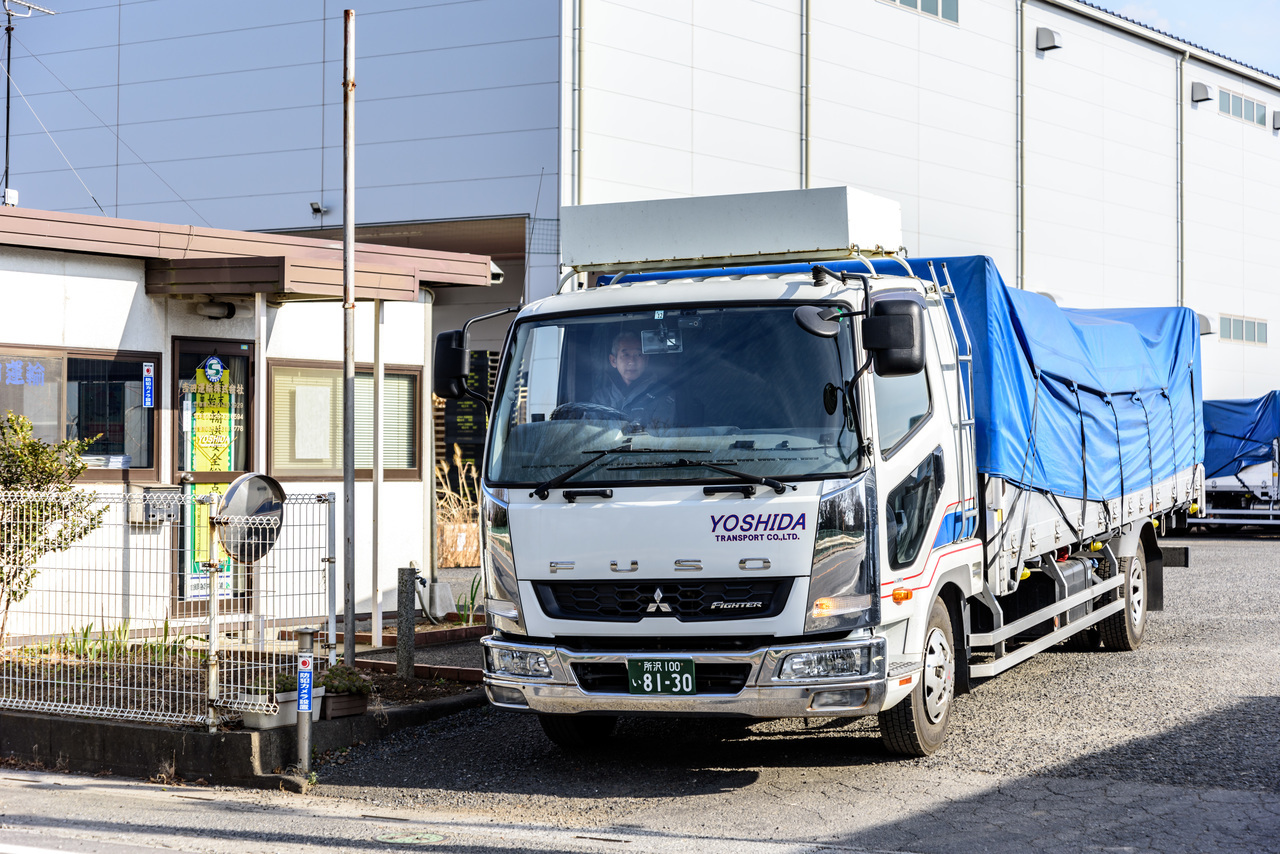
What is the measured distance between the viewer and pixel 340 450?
1302 centimetres

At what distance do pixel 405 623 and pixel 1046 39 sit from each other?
2706 centimetres

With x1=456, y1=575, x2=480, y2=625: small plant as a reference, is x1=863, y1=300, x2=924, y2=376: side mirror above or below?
above

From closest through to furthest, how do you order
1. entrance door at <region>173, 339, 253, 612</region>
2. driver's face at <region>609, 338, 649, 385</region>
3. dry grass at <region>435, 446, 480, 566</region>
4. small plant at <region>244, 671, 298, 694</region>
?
driver's face at <region>609, 338, 649, 385</region> → small plant at <region>244, 671, 298, 694</region> → entrance door at <region>173, 339, 253, 612</region> → dry grass at <region>435, 446, 480, 566</region>

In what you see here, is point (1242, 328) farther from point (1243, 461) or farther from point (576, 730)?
point (576, 730)

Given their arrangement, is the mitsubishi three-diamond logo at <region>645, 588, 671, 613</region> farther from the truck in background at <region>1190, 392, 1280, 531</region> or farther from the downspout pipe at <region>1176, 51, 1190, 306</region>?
the downspout pipe at <region>1176, 51, 1190, 306</region>

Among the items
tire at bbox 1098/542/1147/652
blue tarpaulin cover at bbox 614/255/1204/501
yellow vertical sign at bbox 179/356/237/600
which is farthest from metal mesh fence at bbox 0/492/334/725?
tire at bbox 1098/542/1147/652

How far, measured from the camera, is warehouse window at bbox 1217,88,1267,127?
39.2m

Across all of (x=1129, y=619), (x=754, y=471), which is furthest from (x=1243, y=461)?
(x=754, y=471)

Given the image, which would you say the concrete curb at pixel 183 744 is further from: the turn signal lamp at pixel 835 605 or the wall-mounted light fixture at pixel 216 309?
the wall-mounted light fixture at pixel 216 309

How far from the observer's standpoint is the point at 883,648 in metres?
6.73

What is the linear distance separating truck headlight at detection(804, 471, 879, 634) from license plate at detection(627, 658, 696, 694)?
647 mm

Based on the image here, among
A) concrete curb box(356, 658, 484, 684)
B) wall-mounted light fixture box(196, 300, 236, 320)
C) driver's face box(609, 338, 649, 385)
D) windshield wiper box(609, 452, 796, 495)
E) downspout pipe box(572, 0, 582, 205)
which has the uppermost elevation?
downspout pipe box(572, 0, 582, 205)

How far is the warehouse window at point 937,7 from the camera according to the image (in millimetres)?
28703

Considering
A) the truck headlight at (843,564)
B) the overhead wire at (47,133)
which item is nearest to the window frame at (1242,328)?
the overhead wire at (47,133)
